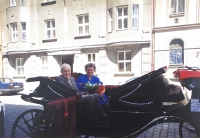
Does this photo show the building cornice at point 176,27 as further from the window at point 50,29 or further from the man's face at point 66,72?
the man's face at point 66,72

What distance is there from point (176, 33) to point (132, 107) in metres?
7.41

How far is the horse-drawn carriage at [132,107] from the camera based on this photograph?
7.22 ft

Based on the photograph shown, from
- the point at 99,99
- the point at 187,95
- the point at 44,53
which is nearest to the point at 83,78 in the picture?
the point at 99,99

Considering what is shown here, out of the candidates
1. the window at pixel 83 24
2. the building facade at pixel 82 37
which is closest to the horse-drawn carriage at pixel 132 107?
the building facade at pixel 82 37

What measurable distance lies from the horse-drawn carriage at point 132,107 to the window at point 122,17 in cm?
767

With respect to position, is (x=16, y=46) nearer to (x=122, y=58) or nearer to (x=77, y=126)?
(x=122, y=58)

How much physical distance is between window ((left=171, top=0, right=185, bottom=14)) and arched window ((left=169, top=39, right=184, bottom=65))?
54.1 inches

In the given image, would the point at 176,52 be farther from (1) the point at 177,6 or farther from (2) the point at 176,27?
(1) the point at 177,6

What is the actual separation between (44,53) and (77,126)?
6404 millimetres

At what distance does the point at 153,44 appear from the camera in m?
9.05

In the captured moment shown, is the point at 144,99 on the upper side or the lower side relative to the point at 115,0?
lower

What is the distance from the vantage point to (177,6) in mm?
8992

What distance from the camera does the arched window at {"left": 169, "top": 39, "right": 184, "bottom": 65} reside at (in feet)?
27.2

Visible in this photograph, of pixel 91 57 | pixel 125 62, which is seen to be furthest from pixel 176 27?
pixel 91 57
